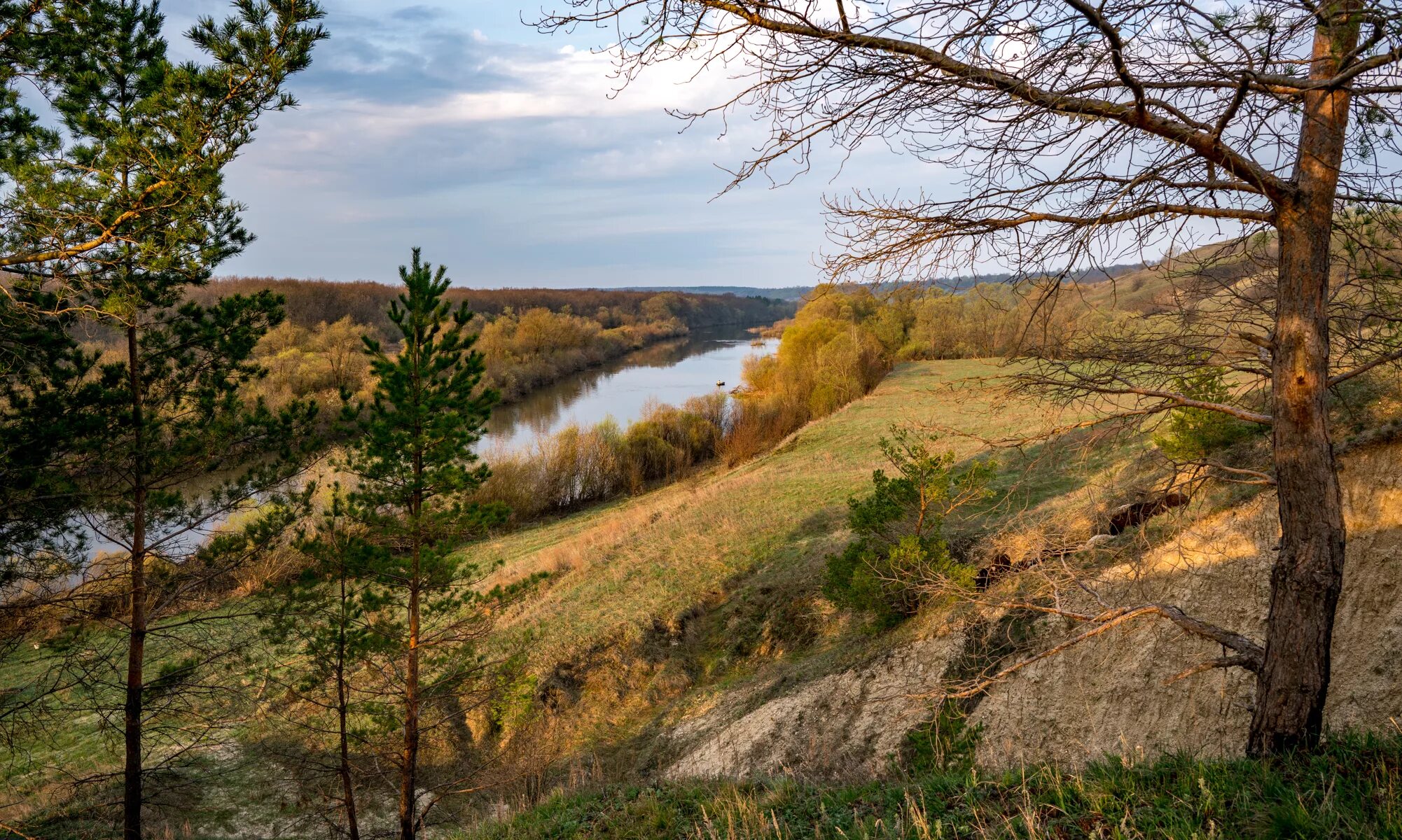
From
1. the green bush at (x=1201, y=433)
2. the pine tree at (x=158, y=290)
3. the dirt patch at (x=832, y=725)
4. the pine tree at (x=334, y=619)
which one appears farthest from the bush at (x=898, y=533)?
the pine tree at (x=158, y=290)

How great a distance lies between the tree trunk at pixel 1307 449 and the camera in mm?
3693

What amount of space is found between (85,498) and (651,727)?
7730 millimetres

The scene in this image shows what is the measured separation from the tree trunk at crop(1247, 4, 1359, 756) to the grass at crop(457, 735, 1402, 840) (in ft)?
1.14

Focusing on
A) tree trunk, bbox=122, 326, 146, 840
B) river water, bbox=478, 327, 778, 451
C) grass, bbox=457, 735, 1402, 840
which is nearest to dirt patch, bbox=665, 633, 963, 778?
grass, bbox=457, 735, 1402, 840

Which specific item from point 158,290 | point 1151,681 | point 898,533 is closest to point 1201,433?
point 1151,681

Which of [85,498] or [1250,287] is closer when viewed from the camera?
[1250,287]

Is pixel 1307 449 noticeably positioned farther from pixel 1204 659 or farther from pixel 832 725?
pixel 832 725

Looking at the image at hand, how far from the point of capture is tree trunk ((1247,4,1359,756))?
369cm

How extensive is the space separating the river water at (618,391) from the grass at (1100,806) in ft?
79.0

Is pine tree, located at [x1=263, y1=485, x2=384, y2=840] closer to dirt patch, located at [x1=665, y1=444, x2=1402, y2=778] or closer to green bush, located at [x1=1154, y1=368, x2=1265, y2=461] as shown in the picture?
dirt patch, located at [x1=665, y1=444, x2=1402, y2=778]

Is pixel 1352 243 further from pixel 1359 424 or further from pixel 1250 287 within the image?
pixel 1359 424

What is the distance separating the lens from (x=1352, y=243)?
415 centimetres

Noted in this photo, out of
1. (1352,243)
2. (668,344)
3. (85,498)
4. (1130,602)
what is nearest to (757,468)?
(1130,602)

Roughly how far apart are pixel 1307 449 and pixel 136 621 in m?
10.6
